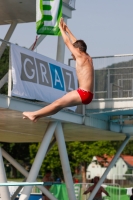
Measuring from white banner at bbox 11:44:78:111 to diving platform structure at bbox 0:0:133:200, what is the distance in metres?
0.26

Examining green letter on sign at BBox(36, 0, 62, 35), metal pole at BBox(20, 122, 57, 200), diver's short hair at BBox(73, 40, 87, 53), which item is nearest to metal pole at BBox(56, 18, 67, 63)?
metal pole at BBox(20, 122, 57, 200)

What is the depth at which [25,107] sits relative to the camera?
18344 mm

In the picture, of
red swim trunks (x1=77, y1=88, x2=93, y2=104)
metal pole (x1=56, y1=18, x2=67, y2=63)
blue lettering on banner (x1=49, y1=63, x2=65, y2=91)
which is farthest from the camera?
metal pole (x1=56, y1=18, x2=67, y2=63)

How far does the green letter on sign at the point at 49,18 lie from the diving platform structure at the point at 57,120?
122 cm

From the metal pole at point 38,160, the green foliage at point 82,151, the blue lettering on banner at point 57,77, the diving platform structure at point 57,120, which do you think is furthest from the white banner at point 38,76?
the green foliage at point 82,151

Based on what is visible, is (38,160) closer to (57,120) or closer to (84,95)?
(57,120)

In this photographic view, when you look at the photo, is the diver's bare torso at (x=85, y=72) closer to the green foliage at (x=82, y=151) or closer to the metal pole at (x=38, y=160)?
the metal pole at (x=38, y=160)

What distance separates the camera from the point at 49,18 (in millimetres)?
18625

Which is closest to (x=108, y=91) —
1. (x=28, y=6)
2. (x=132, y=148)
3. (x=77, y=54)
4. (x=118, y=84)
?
(x=118, y=84)

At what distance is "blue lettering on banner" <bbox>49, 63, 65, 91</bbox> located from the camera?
2031 cm

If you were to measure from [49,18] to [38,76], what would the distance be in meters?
1.82

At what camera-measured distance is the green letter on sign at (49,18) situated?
18422 millimetres

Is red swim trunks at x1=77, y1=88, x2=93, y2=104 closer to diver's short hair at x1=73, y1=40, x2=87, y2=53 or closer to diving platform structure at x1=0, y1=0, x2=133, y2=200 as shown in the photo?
diver's short hair at x1=73, y1=40, x2=87, y2=53

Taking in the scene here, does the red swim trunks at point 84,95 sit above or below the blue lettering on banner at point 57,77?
below
